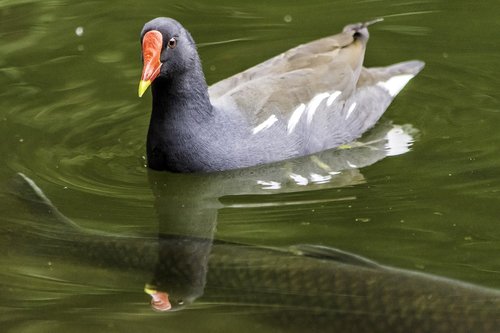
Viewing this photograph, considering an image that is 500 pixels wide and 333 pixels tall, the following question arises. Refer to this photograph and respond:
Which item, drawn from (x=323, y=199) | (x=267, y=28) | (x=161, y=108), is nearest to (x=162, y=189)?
(x=161, y=108)

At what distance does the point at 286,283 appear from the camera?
468 centimetres

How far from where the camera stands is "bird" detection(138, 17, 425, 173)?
6066mm

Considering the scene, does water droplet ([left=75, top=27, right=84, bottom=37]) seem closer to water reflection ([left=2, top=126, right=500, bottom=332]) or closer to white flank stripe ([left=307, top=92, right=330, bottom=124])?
white flank stripe ([left=307, top=92, right=330, bottom=124])

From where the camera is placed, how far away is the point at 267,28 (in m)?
7.99

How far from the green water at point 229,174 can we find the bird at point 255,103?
4.9 inches

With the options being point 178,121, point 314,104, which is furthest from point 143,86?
point 314,104

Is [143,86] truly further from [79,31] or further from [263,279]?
[79,31]

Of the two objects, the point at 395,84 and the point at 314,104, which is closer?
the point at 314,104

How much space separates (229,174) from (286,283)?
1.56 m

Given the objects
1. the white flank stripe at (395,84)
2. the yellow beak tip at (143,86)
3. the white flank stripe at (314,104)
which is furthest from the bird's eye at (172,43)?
the white flank stripe at (395,84)

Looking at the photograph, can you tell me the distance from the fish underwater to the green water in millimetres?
110

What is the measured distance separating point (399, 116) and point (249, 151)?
3.82 ft

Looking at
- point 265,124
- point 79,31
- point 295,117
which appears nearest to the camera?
point 265,124

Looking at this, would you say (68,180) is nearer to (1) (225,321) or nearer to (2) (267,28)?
(1) (225,321)
